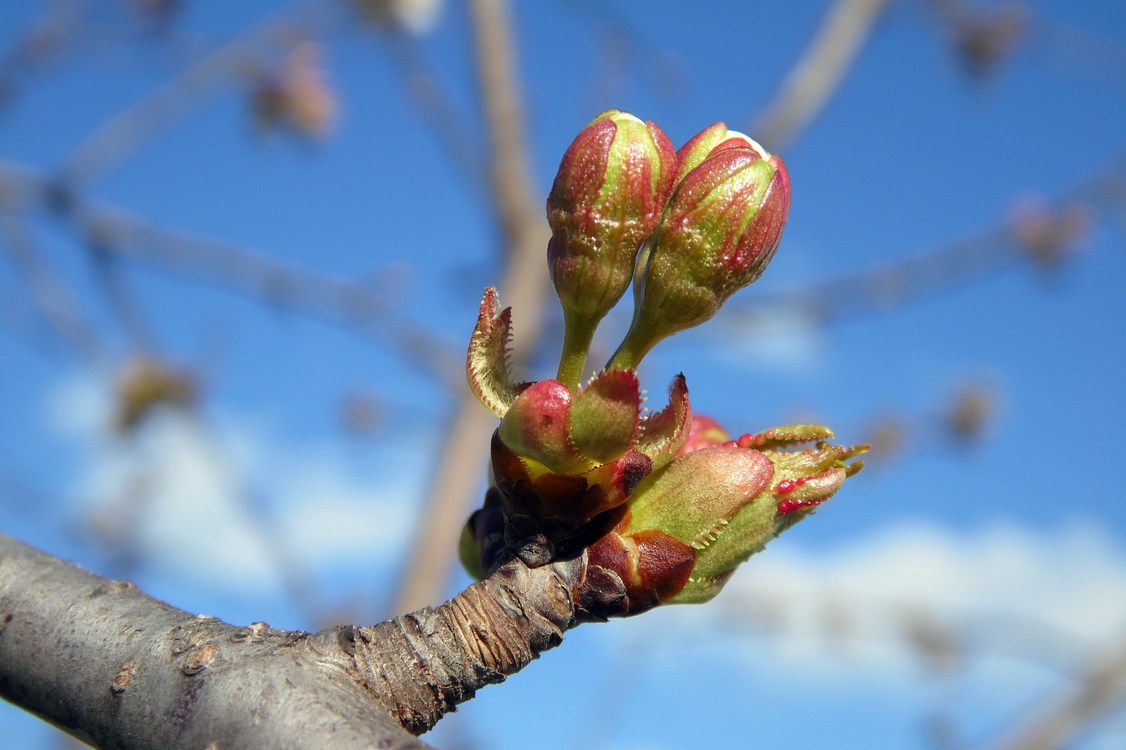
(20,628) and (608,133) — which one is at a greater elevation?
(608,133)

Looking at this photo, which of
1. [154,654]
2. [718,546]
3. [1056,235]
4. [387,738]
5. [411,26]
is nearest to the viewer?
[387,738]

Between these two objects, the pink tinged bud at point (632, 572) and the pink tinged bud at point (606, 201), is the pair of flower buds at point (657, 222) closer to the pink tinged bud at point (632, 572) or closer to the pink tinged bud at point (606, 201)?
the pink tinged bud at point (606, 201)

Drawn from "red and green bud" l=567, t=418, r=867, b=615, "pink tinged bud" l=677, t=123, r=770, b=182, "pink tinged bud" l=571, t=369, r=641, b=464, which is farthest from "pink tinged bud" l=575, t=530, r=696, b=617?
"pink tinged bud" l=677, t=123, r=770, b=182

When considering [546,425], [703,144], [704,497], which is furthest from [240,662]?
[703,144]

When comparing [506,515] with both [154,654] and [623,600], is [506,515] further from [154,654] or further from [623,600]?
[154,654]

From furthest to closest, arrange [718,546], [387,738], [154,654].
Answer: [718,546] → [154,654] → [387,738]

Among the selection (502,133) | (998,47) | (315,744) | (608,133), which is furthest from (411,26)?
(315,744)

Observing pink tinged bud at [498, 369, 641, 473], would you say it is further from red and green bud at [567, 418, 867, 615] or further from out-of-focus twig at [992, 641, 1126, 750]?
out-of-focus twig at [992, 641, 1126, 750]

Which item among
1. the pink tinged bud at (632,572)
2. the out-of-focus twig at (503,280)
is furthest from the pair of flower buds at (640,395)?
the out-of-focus twig at (503,280)
